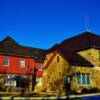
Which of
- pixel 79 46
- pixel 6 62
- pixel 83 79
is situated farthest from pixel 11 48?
pixel 83 79

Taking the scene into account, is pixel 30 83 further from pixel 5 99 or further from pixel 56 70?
pixel 5 99

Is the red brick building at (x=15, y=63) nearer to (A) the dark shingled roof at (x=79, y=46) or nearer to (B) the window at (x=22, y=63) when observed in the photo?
(B) the window at (x=22, y=63)

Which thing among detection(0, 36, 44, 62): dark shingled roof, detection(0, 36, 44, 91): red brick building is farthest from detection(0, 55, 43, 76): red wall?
detection(0, 36, 44, 62): dark shingled roof

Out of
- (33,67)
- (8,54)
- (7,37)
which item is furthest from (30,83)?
(7,37)

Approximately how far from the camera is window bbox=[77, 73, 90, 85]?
1578 inches

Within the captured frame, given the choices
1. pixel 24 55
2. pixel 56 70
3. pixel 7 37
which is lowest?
pixel 56 70

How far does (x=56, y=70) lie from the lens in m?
43.4

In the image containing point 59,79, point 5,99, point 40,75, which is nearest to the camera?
point 5,99

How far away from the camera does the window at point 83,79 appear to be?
40.1 m

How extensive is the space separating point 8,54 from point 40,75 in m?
9.33

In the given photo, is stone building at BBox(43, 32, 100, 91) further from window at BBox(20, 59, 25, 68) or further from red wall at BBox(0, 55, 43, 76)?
→ window at BBox(20, 59, 25, 68)

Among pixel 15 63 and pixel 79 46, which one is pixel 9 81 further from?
pixel 79 46

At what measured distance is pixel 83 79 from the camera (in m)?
40.6

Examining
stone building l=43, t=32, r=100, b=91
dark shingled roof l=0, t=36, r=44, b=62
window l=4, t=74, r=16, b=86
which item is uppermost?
dark shingled roof l=0, t=36, r=44, b=62
